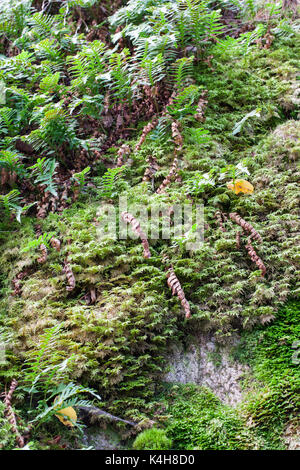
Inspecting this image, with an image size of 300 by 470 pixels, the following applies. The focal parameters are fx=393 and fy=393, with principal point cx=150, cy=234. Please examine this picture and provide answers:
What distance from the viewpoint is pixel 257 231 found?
144 inches

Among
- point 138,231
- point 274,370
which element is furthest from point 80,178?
point 274,370

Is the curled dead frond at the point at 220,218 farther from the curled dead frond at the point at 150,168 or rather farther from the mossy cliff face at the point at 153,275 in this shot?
the curled dead frond at the point at 150,168

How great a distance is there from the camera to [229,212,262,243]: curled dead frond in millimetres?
3592

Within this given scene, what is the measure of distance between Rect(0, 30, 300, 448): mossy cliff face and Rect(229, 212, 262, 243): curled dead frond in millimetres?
65

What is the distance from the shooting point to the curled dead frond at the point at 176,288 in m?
3.21

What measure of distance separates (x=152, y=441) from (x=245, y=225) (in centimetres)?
200

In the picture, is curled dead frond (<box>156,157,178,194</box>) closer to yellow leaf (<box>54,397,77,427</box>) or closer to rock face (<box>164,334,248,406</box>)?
rock face (<box>164,334,248,406</box>)

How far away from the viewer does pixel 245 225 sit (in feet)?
12.0

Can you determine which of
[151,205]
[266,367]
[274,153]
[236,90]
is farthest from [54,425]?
[236,90]

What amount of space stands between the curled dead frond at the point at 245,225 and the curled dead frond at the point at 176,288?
0.82 metres

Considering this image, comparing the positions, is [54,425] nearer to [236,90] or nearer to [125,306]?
[125,306]

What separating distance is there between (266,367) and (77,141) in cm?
315

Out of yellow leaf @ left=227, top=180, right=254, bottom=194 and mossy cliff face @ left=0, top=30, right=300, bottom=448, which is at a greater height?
yellow leaf @ left=227, top=180, right=254, bottom=194

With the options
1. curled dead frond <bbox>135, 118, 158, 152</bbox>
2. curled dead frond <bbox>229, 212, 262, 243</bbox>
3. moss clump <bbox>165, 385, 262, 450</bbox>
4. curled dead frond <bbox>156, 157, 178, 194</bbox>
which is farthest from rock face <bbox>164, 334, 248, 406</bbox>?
curled dead frond <bbox>135, 118, 158, 152</bbox>
